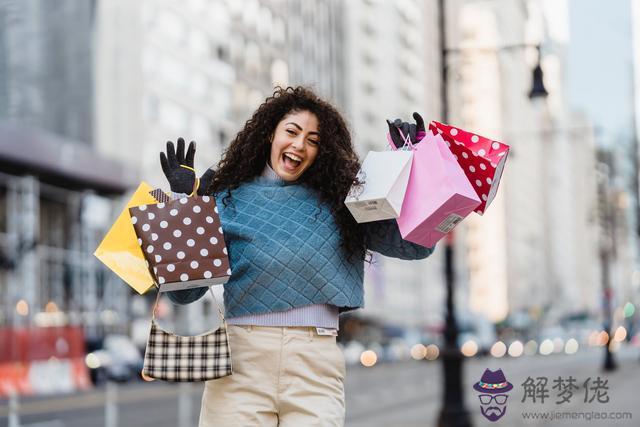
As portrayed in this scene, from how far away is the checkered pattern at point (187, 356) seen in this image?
3525 millimetres

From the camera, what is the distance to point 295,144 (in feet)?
12.5

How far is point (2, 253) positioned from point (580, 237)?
152 m

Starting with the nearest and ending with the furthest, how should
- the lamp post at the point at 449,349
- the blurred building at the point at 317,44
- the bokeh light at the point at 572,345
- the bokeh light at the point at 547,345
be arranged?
1. the lamp post at the point at 449,349
2. the bokeh light at the point at 547,345
3. the bokeh light at the point at 572,345
4. the blurred building at the point at 317,44

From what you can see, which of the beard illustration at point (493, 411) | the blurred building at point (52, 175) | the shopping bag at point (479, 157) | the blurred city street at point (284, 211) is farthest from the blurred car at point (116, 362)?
the shopping bag at point (479, 157)

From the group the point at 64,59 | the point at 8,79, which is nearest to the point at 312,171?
the point at 8,79

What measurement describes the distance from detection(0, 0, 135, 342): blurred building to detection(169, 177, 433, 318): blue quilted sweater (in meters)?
32.3

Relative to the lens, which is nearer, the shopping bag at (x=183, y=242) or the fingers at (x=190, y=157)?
the shopping bag at (x=183, y=242)

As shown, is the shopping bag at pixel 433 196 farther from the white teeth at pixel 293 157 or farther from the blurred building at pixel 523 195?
the blurred building at pixel 523 195

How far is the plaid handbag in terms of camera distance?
11.6 feet

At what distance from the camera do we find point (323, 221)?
375 cm

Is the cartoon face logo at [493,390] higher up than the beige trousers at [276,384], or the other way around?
the beige trousers at [276,384]

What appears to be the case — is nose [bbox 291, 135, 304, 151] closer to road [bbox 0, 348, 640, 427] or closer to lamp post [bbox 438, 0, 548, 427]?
road [bbox 0, 348, 640, 427]

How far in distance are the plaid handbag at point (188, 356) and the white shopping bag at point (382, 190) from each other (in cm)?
A: 59

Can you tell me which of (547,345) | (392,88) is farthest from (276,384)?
(392,88)
